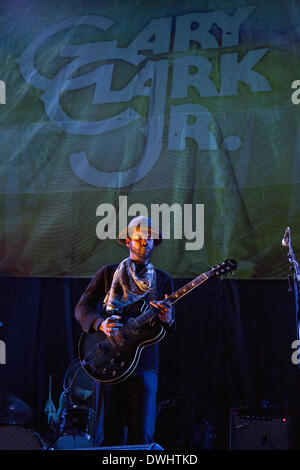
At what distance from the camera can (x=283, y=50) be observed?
4648 mm

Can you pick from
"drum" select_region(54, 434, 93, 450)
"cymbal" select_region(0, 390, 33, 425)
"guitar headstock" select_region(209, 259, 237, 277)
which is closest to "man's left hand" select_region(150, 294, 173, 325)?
"guitar headstock" select_region(209, 259, 237, 277)

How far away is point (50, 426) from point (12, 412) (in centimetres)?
45

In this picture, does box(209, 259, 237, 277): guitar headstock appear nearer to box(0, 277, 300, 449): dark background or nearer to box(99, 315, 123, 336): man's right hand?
box(99, 315, 123, 336): man's right hand

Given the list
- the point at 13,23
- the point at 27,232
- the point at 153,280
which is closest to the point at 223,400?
the point at 153,280

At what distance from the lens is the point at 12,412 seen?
3.66m

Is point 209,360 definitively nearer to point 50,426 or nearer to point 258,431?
point 258,431

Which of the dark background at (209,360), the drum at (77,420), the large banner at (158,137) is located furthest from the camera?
the large banner at (158,137)

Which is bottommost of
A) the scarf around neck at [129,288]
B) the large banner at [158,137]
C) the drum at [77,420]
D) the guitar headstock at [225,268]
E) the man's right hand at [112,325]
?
the drum at [77,420]

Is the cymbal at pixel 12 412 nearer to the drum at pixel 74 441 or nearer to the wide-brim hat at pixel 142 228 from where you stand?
the drum at pixel 74 441

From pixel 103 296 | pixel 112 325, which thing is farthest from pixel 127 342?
pixel 103 296

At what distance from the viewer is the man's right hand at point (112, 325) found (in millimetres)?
3201

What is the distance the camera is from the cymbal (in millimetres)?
3645

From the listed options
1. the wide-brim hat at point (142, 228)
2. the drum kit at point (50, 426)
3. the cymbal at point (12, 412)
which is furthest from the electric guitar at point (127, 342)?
the cymbal at point (12, 412)

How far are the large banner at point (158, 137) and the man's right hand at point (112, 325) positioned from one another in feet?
3.87
